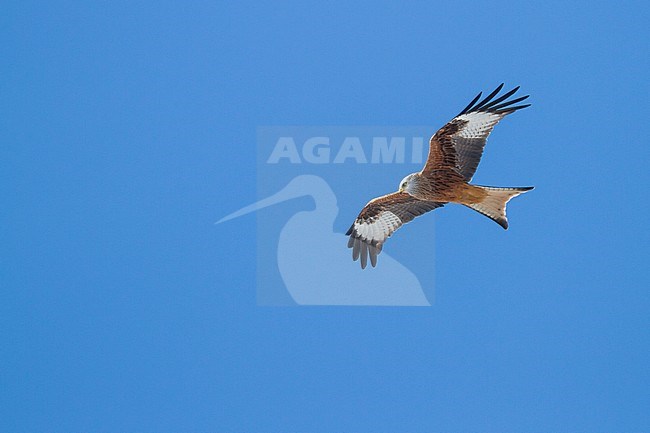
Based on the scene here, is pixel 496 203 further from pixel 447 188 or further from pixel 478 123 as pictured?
pixel 478 123

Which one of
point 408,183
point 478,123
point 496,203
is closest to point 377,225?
point 408,183

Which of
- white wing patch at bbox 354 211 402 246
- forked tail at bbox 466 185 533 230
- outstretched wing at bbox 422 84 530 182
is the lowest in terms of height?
white wing patch at bbox 354 211 402 246

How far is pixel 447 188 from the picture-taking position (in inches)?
158

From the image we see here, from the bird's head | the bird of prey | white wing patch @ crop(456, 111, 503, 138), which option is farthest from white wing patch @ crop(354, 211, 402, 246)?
white wing patch @ crop(456, 111, 503, 138)

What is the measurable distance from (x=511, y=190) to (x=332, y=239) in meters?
1.12

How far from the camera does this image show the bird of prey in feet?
12.7

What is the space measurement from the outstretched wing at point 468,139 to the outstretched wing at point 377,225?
36 centimetres

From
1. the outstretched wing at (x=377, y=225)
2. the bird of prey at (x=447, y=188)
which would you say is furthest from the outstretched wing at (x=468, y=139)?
the outstretched wing at (x=377, y=225)

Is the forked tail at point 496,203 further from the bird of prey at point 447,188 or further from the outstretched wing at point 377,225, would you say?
the outstretched wing at point 377,225

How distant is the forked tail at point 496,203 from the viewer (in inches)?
156

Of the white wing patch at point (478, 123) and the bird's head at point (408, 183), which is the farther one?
the bird's head at point (408, 183)

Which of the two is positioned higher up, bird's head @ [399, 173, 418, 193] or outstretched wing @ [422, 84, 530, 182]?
outstretched wing @ [422, 84, 530, 182]

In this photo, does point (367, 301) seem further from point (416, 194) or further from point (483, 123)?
point (483, 123)

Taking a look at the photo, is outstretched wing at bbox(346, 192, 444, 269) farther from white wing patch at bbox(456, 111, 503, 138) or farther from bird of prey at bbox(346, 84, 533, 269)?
white wing patch at bbox(456, 111, 503, 138)
